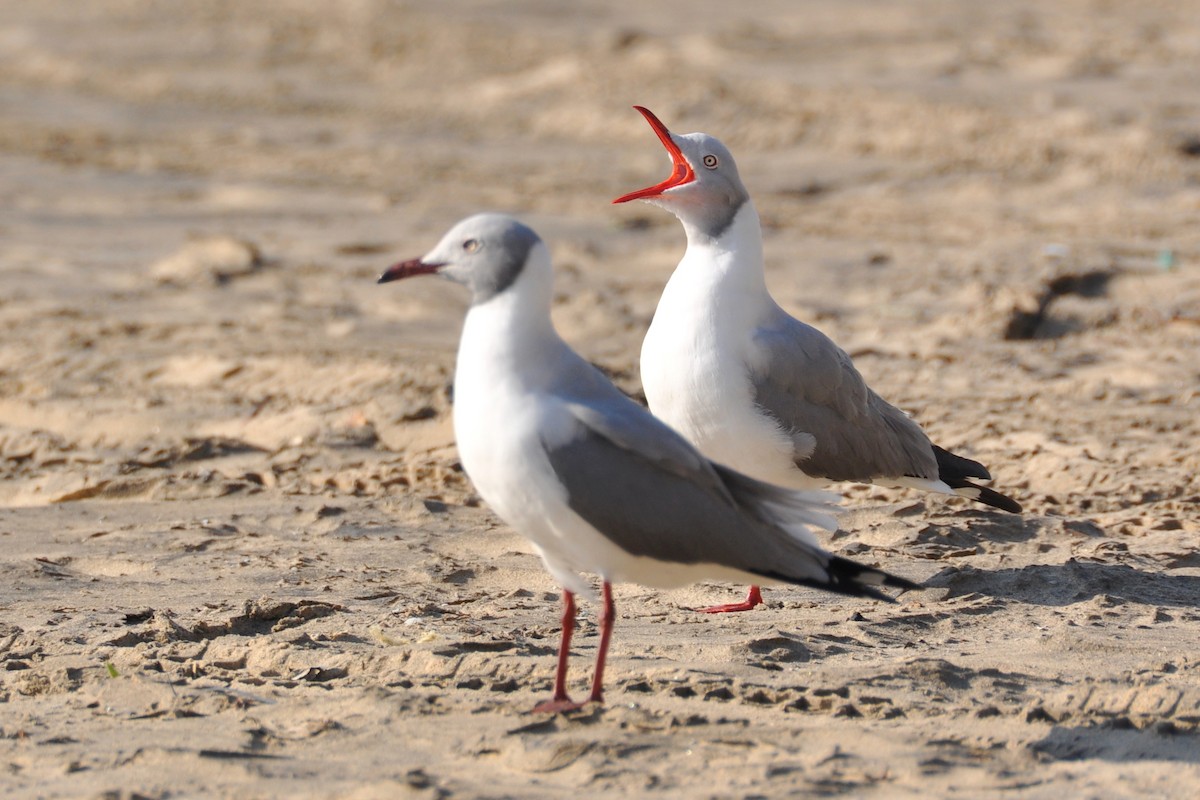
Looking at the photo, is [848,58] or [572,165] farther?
[848,58]

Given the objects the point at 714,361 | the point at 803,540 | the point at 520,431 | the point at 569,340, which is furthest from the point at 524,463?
the point at 569,340

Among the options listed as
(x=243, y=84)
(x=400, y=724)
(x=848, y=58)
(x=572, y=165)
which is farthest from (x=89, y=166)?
(x=400, y=724)

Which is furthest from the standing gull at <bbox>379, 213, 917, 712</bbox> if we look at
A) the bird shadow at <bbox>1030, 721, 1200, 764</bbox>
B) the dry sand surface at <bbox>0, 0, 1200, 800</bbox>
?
the bird shadow at <bbox>1030, 721, 1200, 764</bbox>

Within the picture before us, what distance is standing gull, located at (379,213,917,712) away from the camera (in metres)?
3.78

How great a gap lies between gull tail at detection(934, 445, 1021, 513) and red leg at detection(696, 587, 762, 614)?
0.87 m

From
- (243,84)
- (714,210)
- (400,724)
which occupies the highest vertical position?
(243,84)

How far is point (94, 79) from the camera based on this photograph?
15.1 meters

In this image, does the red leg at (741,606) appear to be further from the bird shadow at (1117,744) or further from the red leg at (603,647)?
the bird shadow at (1117,744)

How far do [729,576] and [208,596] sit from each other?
1.88 m

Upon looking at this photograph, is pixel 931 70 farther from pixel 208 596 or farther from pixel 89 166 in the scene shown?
pixel 208 596

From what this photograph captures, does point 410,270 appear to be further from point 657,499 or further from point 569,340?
point 569,340

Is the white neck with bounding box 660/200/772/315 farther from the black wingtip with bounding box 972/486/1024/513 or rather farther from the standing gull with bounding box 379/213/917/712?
the standing gull with bounding box 379/213/917/712

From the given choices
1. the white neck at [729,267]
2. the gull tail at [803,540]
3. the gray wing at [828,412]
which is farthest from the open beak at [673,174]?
the gull tail at [803,540]

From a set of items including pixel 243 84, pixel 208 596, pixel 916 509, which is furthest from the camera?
pixel 243 84
